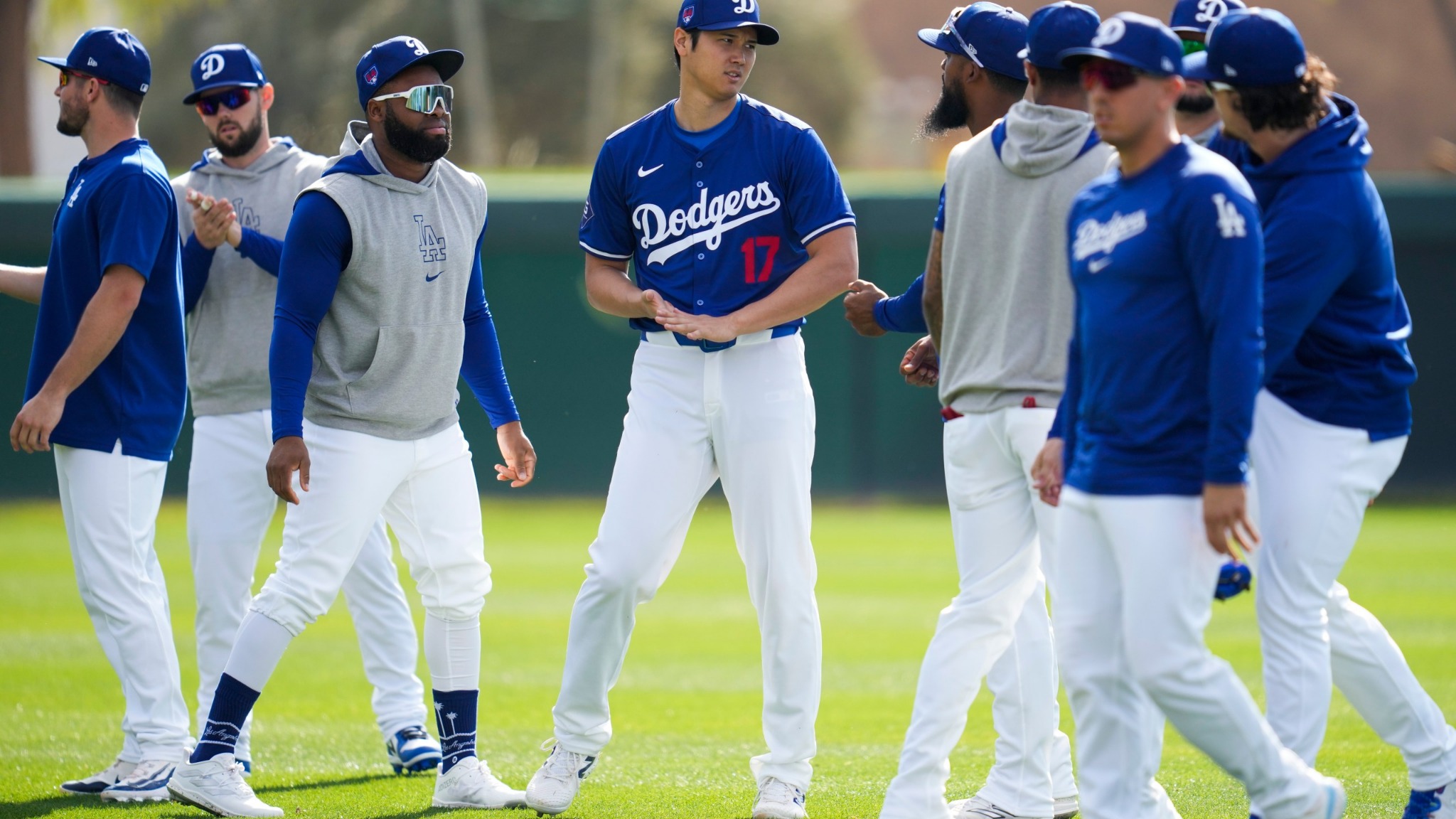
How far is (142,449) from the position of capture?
213 inches

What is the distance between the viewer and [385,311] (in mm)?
5051

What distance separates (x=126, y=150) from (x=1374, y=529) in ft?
42.2

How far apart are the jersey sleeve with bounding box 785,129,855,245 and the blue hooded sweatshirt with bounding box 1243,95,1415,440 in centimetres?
130

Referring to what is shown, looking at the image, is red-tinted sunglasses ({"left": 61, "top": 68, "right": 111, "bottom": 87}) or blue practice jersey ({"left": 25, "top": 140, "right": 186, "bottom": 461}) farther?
red-tinted sunglasses ({"left": 61, "top": 68, "right": 111, "bottom": 87})

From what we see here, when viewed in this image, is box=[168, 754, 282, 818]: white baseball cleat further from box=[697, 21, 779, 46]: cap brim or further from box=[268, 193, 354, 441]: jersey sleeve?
box=[697, 21, 779, 46]: cap brim

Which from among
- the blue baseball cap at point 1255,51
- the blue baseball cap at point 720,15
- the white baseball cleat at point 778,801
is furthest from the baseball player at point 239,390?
the blue baseball cap at point 1255,51

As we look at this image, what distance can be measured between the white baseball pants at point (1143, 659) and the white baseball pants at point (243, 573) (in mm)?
2911

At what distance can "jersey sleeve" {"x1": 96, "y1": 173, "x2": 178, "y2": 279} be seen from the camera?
524cm

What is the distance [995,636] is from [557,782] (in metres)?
1.49

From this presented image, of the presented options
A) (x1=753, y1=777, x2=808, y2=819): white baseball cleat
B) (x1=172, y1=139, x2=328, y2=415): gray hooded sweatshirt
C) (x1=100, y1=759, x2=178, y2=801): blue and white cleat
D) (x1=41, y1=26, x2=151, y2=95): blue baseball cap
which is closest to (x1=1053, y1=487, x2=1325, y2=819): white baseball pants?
(x1=753, y1=777, x2=808, y2=819): white baseball cleat

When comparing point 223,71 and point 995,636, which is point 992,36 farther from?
point 223,71

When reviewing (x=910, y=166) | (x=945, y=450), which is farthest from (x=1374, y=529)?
(x=910, y=166)

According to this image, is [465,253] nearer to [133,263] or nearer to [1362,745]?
[133,263]

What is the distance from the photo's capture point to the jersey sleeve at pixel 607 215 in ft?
16.7
